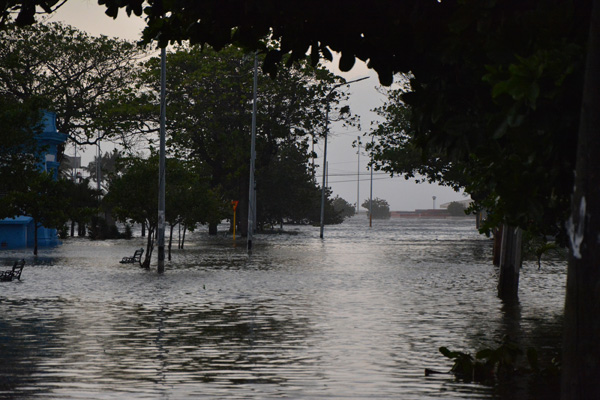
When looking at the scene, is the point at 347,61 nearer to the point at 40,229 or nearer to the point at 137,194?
the point at 137,194

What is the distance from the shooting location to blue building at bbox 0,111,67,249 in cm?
5078

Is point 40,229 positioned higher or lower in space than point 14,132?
lower

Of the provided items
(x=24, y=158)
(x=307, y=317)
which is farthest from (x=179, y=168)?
(x=307, y=317)

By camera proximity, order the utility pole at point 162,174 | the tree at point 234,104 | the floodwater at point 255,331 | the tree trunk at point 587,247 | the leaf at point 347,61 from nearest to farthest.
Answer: the tree trunk at point 587,247, the leaf at point 347,61, the floodwater at point 255,331, the utility pole at point 162,174, the tree at point 234,104

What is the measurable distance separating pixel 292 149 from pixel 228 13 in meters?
90.0

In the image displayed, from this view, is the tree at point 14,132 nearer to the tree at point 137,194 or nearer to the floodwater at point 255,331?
the floodwater at point 255,331

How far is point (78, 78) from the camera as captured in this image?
59.4m

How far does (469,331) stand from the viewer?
1489cm

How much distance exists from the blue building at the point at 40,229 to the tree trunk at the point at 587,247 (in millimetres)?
44796

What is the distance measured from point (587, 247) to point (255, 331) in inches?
361

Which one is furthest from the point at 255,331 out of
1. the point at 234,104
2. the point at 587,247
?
the point at 234,104

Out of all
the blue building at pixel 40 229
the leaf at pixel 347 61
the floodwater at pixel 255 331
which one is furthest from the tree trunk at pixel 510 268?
the blue building at pixel 40 229

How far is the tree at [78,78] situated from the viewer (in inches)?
2218

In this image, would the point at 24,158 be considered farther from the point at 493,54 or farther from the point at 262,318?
the point at 493,54
